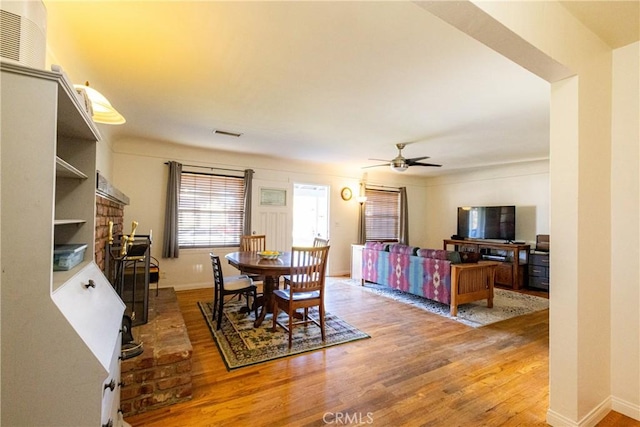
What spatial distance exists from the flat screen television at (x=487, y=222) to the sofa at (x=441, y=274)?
2318mm

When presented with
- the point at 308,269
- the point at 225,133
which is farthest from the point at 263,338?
the point at 225,133

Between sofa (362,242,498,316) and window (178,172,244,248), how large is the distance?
287 centimetres

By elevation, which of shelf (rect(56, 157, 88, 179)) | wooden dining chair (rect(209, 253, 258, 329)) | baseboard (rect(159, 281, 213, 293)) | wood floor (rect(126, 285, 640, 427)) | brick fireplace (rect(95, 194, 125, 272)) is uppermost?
shelf (rect(56, 157, 88, 179))

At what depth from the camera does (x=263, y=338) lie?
301cm

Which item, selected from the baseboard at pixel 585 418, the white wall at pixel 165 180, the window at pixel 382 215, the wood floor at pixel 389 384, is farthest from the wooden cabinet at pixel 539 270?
the baseboard at pixel 585 418

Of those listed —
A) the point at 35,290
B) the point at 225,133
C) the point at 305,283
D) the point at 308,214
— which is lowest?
the point at 305,283

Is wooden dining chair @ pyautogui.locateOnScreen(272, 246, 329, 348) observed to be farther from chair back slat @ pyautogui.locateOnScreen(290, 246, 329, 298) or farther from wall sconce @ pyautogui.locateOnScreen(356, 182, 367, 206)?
wall sconce @ pyautogui.locateOnScreen(356, 182, 367, 206)

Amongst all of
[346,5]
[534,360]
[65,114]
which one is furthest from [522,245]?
[65,114]

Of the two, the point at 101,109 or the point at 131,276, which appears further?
the point at 131,276

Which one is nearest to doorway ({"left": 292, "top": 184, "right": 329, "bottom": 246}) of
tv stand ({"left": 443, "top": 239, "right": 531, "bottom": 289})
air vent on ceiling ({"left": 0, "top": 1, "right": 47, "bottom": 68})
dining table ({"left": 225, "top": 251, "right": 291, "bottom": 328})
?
dining table ({"left": 225, "top": 251, "right": 291, "bottom": 328})

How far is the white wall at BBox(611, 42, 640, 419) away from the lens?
1877mm

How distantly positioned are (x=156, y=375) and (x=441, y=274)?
Answer: 3.41 meters

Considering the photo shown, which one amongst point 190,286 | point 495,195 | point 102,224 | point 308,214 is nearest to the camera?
point 102,224

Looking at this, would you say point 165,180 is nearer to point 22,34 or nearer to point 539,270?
point 22,34
